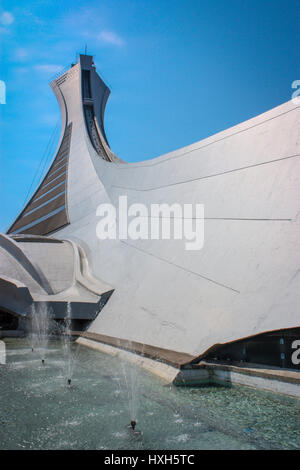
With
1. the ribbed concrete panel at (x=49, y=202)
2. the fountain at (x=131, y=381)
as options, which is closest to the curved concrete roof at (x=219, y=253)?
the fountain at (x=131, y=381)

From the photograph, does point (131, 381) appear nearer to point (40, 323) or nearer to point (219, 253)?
point (219, 253)

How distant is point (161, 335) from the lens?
620cm

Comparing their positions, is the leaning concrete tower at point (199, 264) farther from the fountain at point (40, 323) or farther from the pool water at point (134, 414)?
the pool water at point (134, 414)

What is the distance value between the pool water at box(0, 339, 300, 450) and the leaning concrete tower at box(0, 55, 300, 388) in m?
0.64

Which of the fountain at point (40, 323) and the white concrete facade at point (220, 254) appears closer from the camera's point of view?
the white concrete facade at point (220, 254)

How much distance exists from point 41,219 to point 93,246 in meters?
7.40

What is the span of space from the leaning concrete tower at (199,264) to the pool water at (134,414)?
638 millimetres

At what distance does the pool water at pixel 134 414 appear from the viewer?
10.4ft

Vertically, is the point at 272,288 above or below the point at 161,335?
above

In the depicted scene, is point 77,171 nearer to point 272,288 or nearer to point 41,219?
point 41,219

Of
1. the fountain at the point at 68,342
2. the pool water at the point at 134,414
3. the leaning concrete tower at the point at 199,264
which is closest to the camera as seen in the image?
the pool water at the point at 134,414

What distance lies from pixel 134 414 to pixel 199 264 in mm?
3382

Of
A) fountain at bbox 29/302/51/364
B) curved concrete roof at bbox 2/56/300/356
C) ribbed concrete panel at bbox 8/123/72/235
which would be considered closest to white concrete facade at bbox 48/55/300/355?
curved concrete roof at bbox 2/56/300/356
